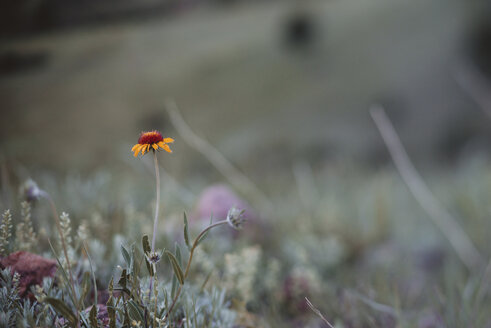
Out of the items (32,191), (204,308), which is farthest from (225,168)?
(32,191)

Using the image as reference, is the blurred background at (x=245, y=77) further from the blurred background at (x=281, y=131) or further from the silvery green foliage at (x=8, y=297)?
the silvery green foliage at (x=8, y=297)

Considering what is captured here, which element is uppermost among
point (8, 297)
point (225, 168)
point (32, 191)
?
point (32, 191)

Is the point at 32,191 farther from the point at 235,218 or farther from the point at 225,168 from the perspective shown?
the point at 225,168

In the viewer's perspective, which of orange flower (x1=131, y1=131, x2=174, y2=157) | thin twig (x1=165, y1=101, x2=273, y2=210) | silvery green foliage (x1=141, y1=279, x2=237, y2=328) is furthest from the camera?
thin twig (x1=165, y1=101, x2=273, y2=210)

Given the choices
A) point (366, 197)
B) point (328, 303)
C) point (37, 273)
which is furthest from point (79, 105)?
point (366, 197)

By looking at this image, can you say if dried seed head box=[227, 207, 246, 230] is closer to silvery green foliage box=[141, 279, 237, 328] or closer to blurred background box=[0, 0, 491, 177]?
silvery green foliage box=[141, 279, 237, 328]

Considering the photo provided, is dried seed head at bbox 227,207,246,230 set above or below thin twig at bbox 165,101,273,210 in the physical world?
above

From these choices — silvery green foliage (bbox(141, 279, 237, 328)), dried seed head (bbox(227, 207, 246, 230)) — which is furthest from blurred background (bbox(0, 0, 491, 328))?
dried seed head (bbox(227, 207, 246, 230))

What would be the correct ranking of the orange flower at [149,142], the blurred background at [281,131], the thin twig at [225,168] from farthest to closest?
the thin twig at [225,168]
the blurred background at [281,131]
the orange flower at [149,142]

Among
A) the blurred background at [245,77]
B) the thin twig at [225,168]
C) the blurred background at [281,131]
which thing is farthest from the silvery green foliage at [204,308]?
the thin twig at [225,168]
